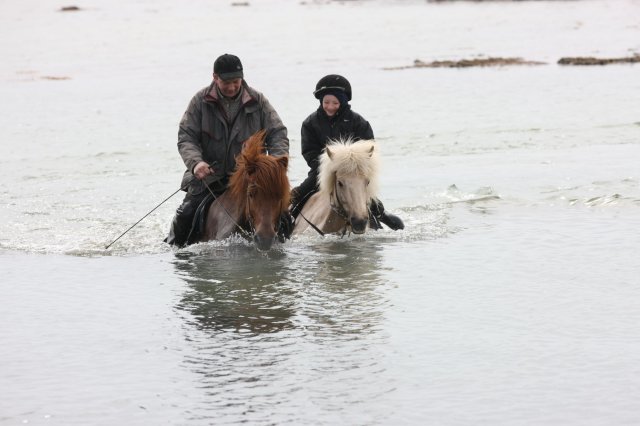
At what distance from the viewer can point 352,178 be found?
10.3 m

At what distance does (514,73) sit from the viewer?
3356cm

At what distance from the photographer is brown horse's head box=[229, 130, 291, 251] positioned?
9594 millimetres

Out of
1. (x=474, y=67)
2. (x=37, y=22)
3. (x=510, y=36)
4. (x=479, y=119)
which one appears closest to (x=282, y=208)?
(x=479, y=119)

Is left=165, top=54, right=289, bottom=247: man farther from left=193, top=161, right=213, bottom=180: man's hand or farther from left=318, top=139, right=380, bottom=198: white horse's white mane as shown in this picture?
left=318, top=139, right=380, bottom=198: white horse's white mane

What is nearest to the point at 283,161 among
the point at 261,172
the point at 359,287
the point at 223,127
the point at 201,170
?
the point at 261,172

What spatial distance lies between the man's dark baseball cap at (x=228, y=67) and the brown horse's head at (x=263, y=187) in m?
0.67

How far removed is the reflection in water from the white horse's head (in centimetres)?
51

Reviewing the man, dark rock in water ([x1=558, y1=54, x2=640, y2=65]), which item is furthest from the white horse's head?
dark rock in water ([x1=558, y1=54, x2=640, y2=65])

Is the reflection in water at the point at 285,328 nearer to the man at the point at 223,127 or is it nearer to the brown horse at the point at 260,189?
the brown horse at the point at 260,189

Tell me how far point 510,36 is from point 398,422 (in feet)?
150

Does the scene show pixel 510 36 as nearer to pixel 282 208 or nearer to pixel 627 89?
pixel 627 89

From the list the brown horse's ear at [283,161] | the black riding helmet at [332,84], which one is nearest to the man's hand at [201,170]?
the brown horse's ear at [283,161]

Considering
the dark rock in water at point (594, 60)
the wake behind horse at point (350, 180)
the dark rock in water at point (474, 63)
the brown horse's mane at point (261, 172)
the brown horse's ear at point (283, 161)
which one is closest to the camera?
the brown horse's mane at point (261, 172)

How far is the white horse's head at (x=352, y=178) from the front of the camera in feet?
33.6
